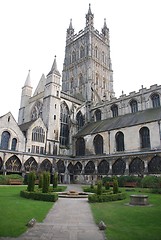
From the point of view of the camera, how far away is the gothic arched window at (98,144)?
48656mm

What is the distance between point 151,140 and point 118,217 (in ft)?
98.3

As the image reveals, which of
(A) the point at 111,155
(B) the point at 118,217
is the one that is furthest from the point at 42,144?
(B) the point at 118,217

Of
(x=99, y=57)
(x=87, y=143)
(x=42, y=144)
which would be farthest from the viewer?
(x=99, y=57)

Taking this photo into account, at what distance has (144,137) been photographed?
1650 inches

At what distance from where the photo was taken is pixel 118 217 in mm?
12070

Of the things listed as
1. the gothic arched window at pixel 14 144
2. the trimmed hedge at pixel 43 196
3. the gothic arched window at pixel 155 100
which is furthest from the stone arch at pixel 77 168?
the trimmed hedge at pixel 43 196

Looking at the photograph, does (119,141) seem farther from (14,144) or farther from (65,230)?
(65,230)

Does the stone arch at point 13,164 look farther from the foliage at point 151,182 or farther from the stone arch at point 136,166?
the foliage at point 151,182

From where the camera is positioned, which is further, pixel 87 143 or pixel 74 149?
pixel 74 149

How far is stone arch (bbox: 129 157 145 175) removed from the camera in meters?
37.8

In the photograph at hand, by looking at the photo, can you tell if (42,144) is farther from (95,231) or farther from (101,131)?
(95,231)

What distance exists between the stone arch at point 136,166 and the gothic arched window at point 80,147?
52.0 feet

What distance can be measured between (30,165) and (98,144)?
632 inches

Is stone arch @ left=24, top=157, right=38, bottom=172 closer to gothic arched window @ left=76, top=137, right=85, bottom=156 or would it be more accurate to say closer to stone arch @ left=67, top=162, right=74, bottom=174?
stone arch @ left=67, top=162, right=74, bottom=174
